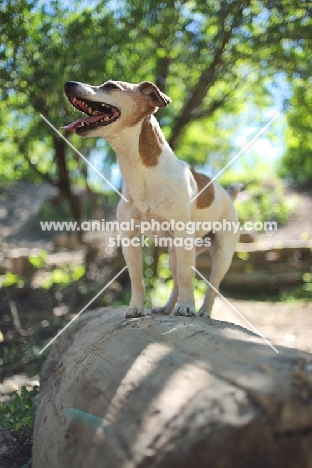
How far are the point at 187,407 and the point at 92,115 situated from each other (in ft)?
6.99

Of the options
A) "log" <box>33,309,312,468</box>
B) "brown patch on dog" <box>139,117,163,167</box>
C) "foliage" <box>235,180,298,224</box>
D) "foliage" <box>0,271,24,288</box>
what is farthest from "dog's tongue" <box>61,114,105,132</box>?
"foliage" <box>235,180,298,224</box>

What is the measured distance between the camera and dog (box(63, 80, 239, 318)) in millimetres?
3115

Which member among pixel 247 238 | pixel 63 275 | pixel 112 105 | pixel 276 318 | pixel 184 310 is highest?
pixel 112 105

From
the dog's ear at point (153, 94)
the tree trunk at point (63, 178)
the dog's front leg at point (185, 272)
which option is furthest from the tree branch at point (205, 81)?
the dog's front leg at point (185, 272)

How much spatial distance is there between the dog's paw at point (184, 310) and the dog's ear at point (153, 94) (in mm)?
1376

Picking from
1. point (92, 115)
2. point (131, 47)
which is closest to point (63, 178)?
point (131, 47)

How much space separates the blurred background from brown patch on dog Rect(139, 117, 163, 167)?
2.17 metres

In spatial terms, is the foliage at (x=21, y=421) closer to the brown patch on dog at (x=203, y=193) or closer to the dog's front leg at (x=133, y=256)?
the dog's front leg at (x=133, y=256)

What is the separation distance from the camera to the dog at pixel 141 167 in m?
3.12

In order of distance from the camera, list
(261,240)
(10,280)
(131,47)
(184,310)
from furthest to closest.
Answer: (261,240) → (10,280) → (131,47) → (184,310)

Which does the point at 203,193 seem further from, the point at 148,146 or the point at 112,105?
the point at 112,105

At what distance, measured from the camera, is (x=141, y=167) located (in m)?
3.32

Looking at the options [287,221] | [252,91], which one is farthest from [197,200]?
[287,221]

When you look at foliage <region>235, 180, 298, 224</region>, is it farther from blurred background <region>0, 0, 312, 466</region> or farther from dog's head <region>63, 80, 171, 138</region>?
dog's head <region>63, 80, 171, 138</region>
